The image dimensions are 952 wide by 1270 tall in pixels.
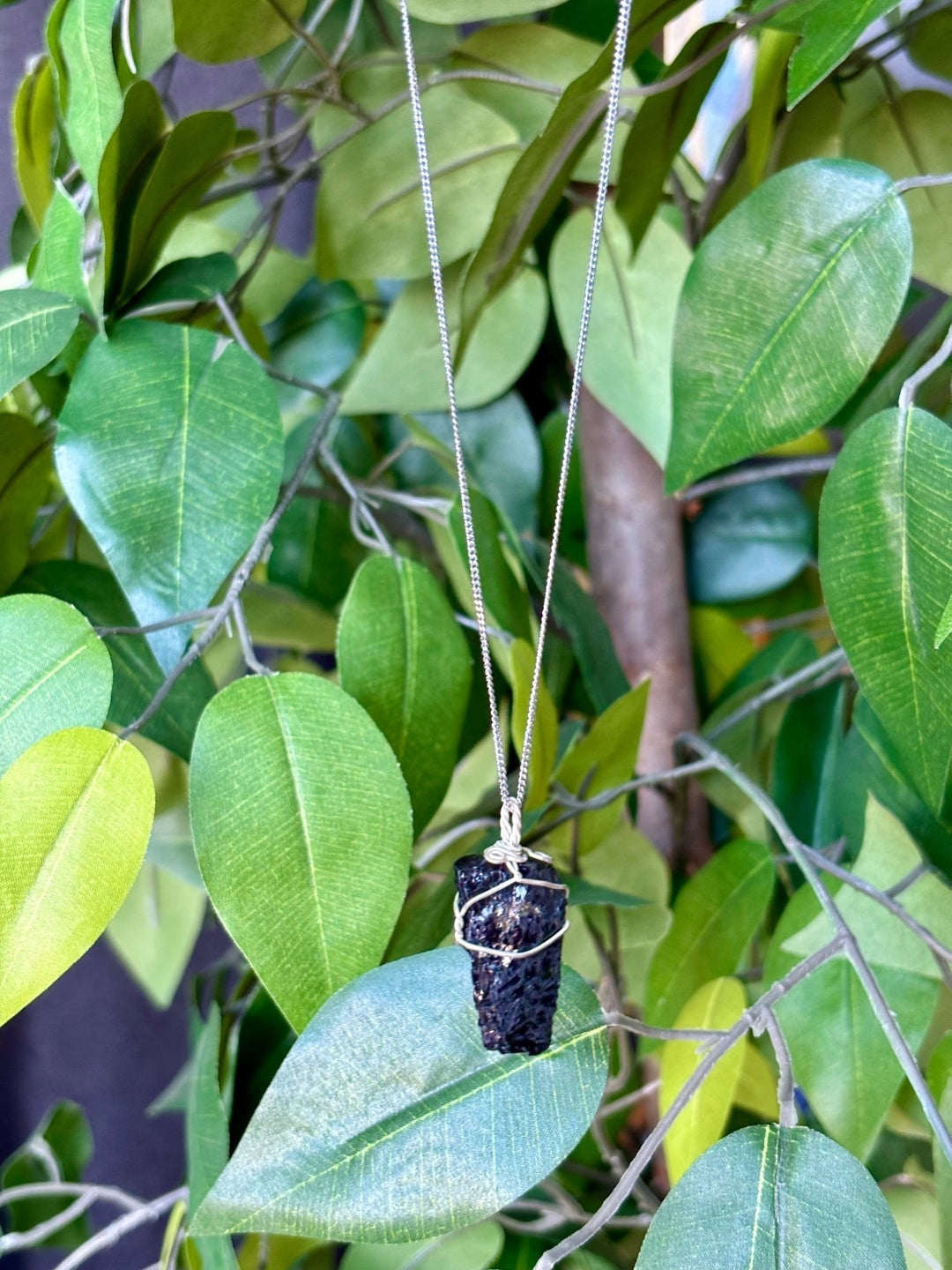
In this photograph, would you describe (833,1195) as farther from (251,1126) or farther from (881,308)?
(881,308)

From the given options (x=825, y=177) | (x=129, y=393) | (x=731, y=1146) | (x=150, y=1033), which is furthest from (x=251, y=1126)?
(x=150, y=1033)

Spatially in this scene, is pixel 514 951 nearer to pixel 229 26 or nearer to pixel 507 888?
pixel 507 888

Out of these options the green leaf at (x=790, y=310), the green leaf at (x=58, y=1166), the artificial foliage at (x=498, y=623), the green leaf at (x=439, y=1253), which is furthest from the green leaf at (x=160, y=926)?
the green leaf at (x=790, y=310)

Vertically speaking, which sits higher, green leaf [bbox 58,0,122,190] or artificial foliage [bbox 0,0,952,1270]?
green leaf [bbox 58,0,122,190]

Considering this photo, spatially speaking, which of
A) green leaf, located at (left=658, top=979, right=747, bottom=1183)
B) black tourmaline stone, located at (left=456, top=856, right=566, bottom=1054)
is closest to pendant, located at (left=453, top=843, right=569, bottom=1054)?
black tourmaline stone, located at (left=456, top=856, right=566, bottom=1054)

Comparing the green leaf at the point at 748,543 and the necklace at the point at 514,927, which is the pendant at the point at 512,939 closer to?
A: the necklace at the point at 514,927

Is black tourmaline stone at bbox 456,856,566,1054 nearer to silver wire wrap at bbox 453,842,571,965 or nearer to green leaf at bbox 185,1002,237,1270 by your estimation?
silver wire wrap at bbox 453,842,571,965

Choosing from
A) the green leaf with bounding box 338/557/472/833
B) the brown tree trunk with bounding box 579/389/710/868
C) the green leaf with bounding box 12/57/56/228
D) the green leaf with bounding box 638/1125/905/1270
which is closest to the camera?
the green leaf with bounding box 638/1125/905/1270
